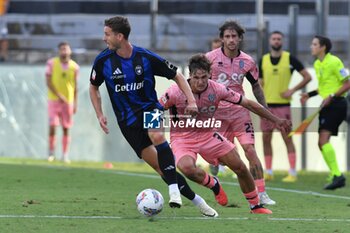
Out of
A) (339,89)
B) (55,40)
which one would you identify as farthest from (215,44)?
(55,40)

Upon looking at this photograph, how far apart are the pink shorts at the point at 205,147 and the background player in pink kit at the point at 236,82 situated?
134cm

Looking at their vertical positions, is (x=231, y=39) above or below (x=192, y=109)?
above

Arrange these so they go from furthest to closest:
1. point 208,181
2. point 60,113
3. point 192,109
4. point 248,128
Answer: point 60,113, point 248,128, point 208,181, point 192,109

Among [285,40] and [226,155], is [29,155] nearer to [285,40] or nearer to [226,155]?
[285,40]

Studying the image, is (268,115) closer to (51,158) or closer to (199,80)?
(199,80)

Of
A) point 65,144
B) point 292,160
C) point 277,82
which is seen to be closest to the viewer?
point 292,160

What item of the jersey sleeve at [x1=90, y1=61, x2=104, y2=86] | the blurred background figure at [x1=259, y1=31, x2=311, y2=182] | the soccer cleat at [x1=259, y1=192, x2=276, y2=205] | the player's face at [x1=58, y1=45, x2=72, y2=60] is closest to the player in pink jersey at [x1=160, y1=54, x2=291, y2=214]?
the jersey sleeve at [x1=90, y1=61, x2=104, y2=86]

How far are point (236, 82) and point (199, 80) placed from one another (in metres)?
1.88

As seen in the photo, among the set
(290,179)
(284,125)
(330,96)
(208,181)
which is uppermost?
(284,125)

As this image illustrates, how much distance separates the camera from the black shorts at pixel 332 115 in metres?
14.9

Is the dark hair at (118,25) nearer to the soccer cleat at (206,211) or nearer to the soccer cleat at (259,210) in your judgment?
the soccer cleat at (206,211)

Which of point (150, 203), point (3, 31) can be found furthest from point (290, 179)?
point (3, 31)

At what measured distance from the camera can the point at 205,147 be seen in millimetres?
10492

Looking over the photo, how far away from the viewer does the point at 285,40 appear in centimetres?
2128
